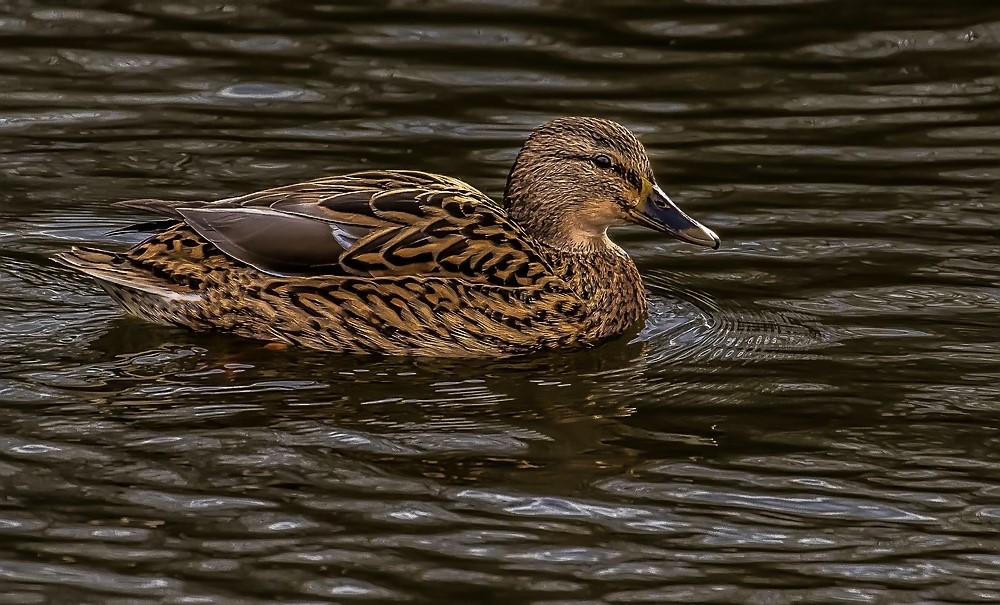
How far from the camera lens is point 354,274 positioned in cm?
872

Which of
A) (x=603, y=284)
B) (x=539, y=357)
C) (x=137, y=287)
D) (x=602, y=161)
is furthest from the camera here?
(x=602, y=161)

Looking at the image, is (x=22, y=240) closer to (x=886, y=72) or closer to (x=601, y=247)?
(x=601, y=247)

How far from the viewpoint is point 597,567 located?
646cm

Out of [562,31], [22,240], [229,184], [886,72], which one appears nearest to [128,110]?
[229,184]

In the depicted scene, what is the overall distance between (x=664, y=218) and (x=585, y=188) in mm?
429

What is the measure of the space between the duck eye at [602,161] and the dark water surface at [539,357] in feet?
2.72

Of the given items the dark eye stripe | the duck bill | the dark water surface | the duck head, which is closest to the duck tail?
the dark water surface

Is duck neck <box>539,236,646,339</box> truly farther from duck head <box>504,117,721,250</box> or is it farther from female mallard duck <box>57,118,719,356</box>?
duck head <box>504,117,721,250</box>

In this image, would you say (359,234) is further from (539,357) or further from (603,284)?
(603,284)

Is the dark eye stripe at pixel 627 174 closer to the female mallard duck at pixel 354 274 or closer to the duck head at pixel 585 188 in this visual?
the duck head at pixel 585 188

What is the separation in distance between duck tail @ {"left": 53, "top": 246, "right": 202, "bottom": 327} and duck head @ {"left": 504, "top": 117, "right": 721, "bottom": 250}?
179 centimetres

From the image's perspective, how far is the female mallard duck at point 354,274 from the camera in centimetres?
868

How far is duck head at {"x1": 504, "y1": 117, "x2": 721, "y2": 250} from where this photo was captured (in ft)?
30.3

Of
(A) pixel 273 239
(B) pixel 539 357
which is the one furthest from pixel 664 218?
(A) pixel 273 239
